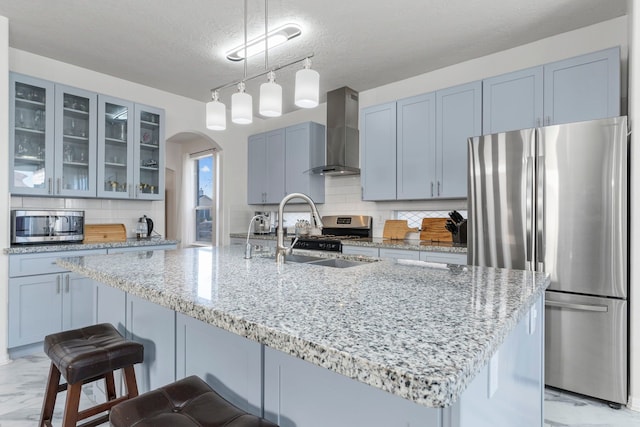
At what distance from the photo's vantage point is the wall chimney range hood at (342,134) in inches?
159

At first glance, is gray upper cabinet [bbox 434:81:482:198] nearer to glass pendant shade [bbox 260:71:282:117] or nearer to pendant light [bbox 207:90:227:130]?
glass pendant shade [bbox 260:71:282:117]

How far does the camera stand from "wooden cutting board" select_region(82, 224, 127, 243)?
3494 mm

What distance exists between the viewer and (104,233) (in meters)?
3.61

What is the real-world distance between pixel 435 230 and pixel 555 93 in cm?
150

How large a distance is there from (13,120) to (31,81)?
37 centimetres

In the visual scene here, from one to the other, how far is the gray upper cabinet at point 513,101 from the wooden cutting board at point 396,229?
4.03 feet

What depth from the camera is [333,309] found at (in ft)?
2.93

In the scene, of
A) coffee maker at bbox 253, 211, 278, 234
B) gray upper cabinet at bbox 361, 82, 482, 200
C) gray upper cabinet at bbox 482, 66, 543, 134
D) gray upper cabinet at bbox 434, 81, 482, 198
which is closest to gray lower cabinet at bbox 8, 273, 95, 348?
coffee maker at bbox 253, 211, 278, 234

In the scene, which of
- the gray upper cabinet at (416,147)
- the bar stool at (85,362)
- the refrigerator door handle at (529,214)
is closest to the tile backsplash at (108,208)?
the bar stool at (85,362)

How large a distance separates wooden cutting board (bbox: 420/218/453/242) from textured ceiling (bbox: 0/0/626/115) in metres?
1.55

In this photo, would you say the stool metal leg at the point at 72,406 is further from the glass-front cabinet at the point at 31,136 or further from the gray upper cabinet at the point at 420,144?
the gray upper cabinet at the point at 420,144

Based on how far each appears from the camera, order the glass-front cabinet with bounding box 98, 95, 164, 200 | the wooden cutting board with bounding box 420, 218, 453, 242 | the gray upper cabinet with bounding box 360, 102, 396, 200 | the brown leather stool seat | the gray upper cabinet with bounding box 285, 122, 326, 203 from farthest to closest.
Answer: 1. the gray upper cabinet with bounding box 285, 122, 326, 203
2. the gray upper cabinet with bounding box 360, 102, 396, 200
3. the glass-front cabinet with bounding box 98, 95, 164, 200
4. the wooden cutting board with bounding box 420, 218, 453, 242
5. the brown leather stool seat

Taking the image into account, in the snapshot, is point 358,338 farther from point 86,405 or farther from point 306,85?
point 86,405

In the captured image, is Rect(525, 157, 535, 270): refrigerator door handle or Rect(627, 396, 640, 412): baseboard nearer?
Rect(627, 396, 640, 412): baseboard
